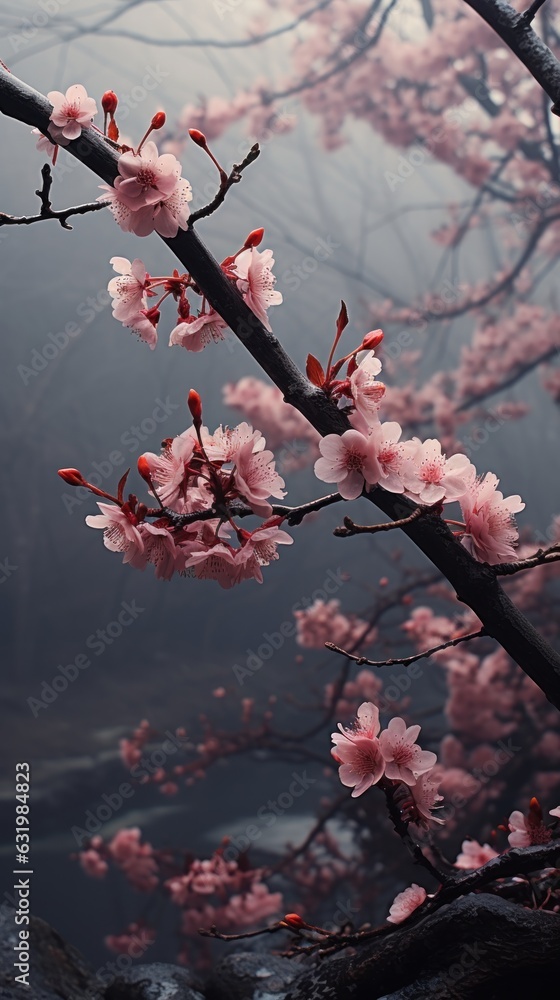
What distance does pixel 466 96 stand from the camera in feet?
8.08

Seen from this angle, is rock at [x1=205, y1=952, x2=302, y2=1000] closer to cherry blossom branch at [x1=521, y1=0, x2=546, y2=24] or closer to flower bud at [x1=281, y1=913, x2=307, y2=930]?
flower bud at [x1=281, y1=913, x2=307, y2=930]

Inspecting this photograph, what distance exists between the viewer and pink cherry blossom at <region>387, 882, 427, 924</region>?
1.95 feet

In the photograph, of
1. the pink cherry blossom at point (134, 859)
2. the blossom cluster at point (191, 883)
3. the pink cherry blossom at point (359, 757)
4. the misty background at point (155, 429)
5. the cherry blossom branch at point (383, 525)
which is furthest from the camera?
the misty background at point (155, 429)

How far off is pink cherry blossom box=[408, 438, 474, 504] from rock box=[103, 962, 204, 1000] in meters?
0.74

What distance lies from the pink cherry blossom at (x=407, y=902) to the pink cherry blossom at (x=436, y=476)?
34 cm

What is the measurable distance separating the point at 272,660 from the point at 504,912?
1.82m

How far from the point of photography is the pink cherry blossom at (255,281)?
48 centimetres

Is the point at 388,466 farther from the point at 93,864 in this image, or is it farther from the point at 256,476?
the point at 93,864

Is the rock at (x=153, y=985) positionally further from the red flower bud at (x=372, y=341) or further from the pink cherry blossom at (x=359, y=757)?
the red flower bud at (x=372, y=341)

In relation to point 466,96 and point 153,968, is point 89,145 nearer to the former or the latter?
point 153,968

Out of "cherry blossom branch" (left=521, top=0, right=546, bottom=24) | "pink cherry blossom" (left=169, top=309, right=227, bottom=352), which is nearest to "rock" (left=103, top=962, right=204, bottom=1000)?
"pink cherry blossom" (left=169, top=309, right=227, bottom=352)

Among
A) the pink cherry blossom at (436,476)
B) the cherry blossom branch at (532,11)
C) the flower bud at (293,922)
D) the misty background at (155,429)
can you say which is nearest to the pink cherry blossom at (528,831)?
the flower bud at (293,922)

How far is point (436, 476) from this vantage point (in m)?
0.47

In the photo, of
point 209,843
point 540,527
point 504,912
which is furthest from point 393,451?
point 540,527
